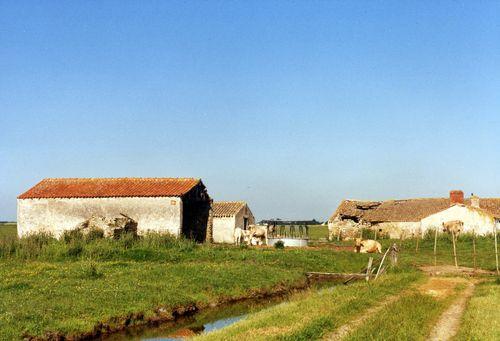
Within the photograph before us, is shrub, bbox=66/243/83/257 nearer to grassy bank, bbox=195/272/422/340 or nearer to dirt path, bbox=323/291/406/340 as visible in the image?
grassy bank, bbox=195/272/422/340

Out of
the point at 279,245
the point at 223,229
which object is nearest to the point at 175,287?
the point at 279,245

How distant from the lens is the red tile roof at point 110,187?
116 feet

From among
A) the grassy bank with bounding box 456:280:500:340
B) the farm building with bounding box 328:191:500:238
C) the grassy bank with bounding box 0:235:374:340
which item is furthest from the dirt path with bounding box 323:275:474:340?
the farm building with bounding box 328:191:500:238

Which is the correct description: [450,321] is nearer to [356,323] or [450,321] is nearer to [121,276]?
[356,323]

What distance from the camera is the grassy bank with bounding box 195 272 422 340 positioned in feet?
39.1

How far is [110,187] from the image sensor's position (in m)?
36.6

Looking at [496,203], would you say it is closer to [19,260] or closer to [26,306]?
[19,260]

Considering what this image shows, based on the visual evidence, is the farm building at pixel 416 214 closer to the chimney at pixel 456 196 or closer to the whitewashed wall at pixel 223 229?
the chimney at pixel 456 196

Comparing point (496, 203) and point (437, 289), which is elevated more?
point (496, 203)

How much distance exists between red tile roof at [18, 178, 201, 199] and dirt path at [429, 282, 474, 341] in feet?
70.1

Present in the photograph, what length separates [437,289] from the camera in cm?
1886

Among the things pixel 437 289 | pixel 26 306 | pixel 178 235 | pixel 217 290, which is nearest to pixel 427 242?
pixel 178 235

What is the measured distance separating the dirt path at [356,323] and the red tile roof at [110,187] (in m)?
20.8

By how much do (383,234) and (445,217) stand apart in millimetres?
5981
